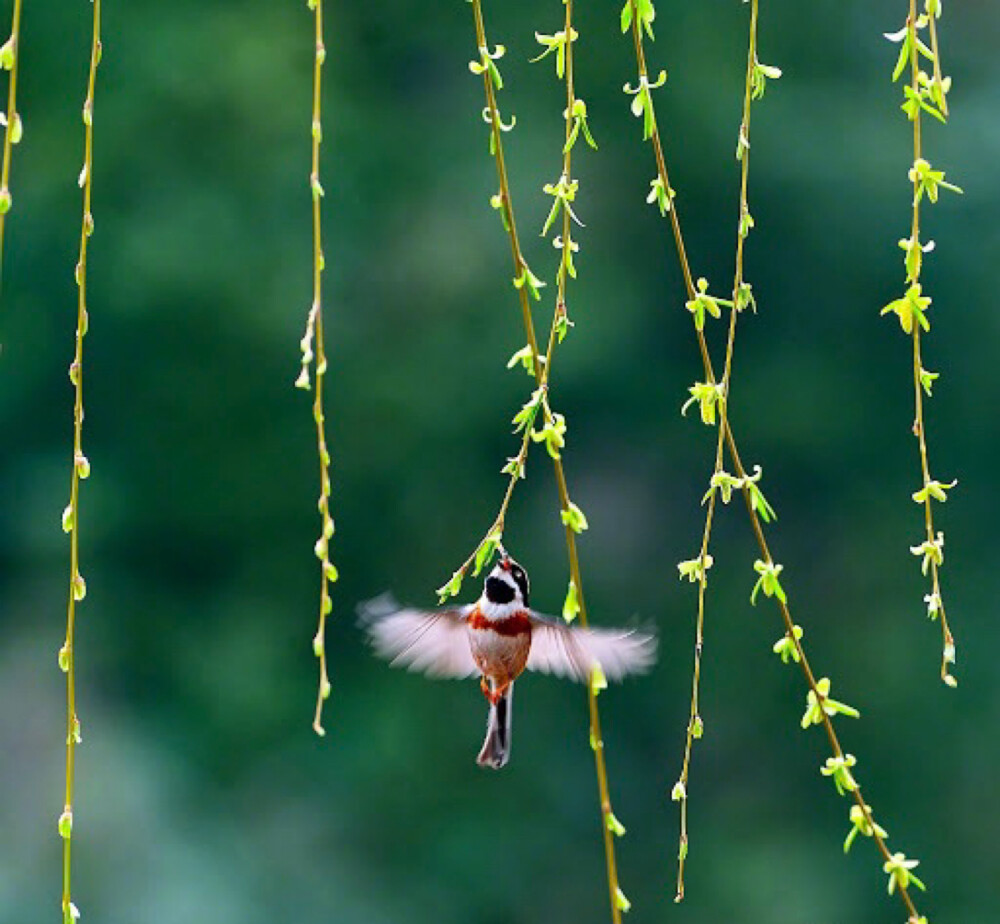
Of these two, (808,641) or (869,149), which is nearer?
(869,149)

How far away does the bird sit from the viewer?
148 centimetres

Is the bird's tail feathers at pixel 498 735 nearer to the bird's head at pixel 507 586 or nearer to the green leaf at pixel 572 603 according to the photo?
the bird's head at pixel 507 586

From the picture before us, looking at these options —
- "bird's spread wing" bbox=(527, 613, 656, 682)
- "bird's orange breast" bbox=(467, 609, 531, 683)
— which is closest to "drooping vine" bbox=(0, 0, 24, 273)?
"bird's spread wing" bbox=(527, 613, 656, 682)

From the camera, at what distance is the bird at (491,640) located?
148cm

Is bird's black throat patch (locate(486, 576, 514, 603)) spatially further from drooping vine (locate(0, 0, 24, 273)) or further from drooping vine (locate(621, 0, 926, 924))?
drooping vine (locate(0, 0, 24, 273))

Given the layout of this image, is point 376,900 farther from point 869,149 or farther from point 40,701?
point 869,149

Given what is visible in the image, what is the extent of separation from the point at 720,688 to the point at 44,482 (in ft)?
7.86

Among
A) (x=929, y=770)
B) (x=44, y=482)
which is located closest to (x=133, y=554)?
(x=44, y=482)

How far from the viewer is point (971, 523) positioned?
22.7ft

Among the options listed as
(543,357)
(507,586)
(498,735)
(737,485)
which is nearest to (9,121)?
(543,357)

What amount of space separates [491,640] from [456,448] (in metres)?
5.35

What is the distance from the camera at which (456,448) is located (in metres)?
6.87

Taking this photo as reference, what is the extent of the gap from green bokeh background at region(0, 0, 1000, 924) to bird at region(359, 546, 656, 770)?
4.70m

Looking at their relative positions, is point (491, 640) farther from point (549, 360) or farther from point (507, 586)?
point (549, 360)
